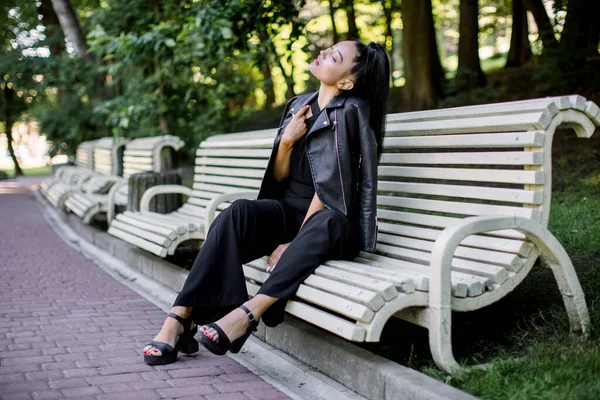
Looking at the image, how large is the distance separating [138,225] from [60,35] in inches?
676

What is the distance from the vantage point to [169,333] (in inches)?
157

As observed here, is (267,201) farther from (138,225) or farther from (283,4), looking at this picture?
(283,4)

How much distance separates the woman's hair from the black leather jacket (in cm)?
10

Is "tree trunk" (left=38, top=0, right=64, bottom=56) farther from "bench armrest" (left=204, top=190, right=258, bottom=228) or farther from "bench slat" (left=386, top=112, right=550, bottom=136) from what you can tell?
"bench slat" (left=386, top=112, right=550, bottom=136)

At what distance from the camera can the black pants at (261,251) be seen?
12.2 ft

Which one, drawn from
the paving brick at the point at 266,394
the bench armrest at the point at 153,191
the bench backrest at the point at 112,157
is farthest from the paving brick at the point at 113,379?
the bench backrest at the point at 112,157

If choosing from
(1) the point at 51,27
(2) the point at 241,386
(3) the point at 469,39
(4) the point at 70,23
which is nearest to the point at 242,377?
(2) the point at 241,386

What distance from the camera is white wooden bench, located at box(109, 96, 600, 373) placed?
3.21m

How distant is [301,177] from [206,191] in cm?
259

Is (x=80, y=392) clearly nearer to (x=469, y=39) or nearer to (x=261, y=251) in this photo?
(x=261, y=251)

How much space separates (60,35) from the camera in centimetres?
2180

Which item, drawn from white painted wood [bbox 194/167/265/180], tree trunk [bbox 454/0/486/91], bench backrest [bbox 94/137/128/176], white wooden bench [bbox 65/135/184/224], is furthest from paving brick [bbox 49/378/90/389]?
tree trunk [bbox 454/0/486/91]

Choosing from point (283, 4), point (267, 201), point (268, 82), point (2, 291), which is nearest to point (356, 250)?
point (267, 201)

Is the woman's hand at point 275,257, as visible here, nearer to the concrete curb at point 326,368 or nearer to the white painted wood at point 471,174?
the concrete curb at point 326,368
